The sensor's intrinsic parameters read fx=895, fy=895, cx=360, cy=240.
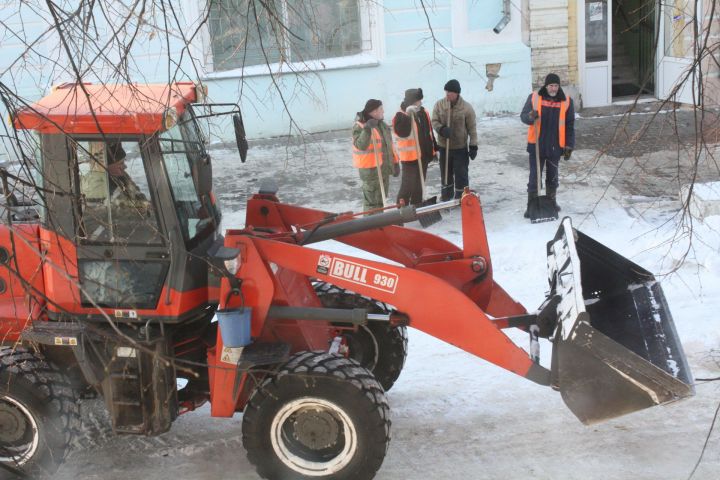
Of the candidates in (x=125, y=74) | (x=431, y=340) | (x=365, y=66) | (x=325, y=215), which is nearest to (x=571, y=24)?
(x=365, y=66)

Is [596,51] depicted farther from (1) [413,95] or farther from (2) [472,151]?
(1) [413,95]

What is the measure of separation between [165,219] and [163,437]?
5.54ft

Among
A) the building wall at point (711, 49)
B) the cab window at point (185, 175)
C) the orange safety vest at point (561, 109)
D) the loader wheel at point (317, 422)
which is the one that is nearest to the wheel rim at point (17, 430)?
the loader wheel at point (317, 422)

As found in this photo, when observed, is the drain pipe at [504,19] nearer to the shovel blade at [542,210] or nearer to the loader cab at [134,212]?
the shovel blade at [542,210]

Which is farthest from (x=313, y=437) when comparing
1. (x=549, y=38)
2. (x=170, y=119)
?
(x=549, y=38)

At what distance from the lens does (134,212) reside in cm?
496

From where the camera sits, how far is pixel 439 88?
49.2ft

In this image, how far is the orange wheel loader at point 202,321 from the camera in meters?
4.87

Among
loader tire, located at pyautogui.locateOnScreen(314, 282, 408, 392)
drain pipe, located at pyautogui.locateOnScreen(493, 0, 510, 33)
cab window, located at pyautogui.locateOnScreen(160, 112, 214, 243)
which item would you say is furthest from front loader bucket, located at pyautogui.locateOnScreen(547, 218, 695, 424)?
drain pipe, located at pyautogui.locateOnScreen(493, 0, 510, 33)

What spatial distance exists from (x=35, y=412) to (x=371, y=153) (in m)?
5.57

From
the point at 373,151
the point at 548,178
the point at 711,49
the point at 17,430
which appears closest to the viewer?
the point at 711,49

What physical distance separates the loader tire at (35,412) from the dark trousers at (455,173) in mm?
6391

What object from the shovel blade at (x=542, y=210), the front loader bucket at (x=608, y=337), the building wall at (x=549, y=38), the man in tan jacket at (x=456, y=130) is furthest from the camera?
the building wall at (x=549, y=38)

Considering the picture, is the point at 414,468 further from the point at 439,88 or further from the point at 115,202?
the point at 439,88
